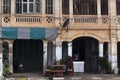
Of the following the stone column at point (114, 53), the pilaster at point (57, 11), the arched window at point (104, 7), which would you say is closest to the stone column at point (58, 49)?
the pilaster at point (57, 11)

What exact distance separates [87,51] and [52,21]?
476cm

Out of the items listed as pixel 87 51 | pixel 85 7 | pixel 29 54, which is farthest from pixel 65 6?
pixel 29 54

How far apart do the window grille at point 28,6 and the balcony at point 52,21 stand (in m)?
0.54

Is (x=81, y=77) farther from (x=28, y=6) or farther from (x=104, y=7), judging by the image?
(x=28, y=6)

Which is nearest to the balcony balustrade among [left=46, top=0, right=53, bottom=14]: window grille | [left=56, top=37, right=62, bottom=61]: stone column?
[left=46, top=0, right=53, bottom=14]: window grille

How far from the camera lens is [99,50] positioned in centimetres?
2892

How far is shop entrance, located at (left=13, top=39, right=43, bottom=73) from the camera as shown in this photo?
101 ft

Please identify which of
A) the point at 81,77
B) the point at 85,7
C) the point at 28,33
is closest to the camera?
the point at 81,77

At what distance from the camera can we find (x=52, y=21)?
28.6 m

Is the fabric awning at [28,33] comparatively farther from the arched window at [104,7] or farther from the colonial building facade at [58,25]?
the arched window at [104,7]

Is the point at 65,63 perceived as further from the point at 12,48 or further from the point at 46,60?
the point at 12,48

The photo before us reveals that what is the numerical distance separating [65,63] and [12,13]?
16.4ft

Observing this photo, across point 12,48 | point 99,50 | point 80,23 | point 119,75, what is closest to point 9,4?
point 12,48

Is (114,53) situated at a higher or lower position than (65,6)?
lower
